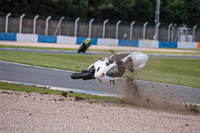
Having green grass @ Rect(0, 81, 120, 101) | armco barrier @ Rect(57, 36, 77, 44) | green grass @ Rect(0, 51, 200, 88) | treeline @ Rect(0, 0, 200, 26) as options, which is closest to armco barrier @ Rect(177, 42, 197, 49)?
armco barrier @ Rect(57, 36, 77, 44)

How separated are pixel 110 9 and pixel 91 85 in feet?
154


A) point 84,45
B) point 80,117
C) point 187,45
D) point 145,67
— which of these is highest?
point 187,45

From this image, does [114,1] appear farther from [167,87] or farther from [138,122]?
[138,122]

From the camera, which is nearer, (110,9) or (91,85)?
(91,85)

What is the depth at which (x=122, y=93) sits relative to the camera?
11.6m

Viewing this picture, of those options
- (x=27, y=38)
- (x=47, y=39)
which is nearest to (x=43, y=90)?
(x=27, y=38)

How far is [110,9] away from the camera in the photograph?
197 ft

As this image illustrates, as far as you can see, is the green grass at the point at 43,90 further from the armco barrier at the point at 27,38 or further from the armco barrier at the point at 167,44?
the armco barrier at the point at 167,44

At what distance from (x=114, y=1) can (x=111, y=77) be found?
2035 inches

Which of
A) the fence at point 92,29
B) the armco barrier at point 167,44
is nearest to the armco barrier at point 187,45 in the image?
the armco barrier at point 167,44

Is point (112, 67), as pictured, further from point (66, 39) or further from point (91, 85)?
point (66, 39)

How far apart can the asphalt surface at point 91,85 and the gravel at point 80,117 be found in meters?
2.26

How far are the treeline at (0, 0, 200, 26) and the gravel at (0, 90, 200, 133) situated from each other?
126 feet

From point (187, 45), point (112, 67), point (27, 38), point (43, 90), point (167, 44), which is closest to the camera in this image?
point (112, 67)
